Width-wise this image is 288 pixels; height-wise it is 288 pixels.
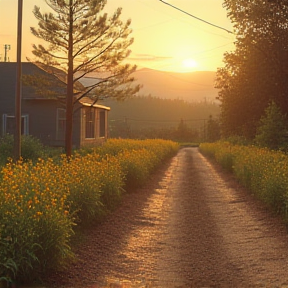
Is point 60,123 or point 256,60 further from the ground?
point 256,60

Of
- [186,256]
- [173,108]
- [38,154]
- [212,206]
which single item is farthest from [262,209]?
[173,108]

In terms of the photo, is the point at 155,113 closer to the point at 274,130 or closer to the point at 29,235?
the point at 274,130

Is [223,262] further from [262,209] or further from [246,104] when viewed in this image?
[246,104]

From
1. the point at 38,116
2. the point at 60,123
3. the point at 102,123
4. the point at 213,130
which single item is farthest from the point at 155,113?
the point at 38,116

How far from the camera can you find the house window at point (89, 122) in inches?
1356

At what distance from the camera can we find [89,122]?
35219 millimetres

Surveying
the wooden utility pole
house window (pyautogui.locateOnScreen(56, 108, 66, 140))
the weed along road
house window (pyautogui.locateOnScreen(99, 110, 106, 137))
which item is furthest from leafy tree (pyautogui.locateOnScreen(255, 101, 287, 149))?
house window (pyautogui.locateOnScreen(99, 110, 106, 137))

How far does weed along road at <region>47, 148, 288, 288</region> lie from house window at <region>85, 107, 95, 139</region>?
747 inches

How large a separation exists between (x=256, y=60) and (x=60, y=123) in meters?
12.0

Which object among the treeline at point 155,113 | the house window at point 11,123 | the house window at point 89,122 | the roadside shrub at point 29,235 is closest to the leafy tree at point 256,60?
the house window at point 89,122

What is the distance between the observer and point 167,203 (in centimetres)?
1528

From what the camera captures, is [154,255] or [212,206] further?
[212,206]

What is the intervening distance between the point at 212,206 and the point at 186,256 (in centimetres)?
586

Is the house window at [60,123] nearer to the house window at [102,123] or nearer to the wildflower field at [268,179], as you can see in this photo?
the house window at [102,123]
